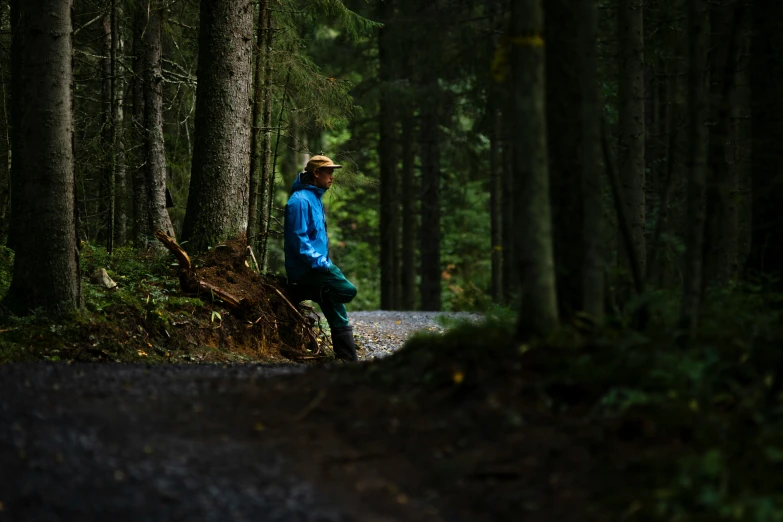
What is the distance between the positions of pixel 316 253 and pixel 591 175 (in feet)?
15.8

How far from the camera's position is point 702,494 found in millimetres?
3924

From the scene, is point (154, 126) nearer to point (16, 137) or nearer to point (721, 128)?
point (16, 137)

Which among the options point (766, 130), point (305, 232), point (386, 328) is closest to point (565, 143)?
point (766, 130)

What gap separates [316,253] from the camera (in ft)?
33.3

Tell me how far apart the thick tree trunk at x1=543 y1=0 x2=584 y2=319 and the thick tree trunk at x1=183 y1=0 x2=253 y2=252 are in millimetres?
6085

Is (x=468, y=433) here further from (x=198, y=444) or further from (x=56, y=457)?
(x=56, y=457)

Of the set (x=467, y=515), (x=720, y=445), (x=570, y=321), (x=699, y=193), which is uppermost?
(x=699, y=193)

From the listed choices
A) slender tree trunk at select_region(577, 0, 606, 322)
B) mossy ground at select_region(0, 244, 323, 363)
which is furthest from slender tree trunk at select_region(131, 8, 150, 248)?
slender tree trunk at select_region(577, 0, 606, 322)

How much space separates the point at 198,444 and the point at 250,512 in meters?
0.83

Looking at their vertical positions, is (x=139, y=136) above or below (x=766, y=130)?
above

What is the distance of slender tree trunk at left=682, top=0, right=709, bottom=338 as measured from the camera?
19.1ft

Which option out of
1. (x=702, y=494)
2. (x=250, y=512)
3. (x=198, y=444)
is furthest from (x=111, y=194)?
(x=702, y=494)

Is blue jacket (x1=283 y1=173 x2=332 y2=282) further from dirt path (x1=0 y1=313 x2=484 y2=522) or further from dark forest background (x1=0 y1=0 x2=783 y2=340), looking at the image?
dirt path (x1=0 y1=313 x2=484 y2=522)

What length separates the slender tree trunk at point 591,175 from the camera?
19.2 ft
